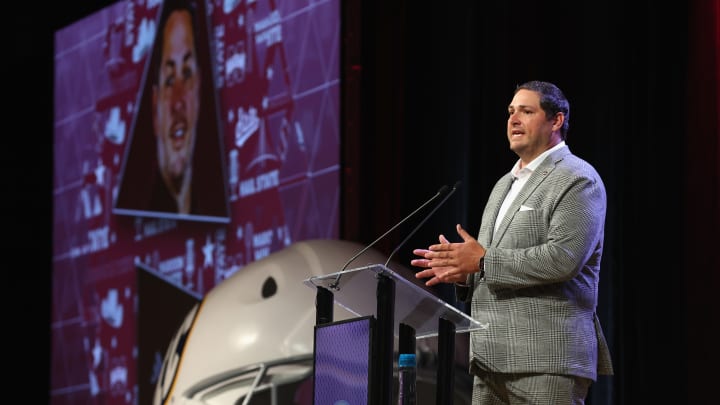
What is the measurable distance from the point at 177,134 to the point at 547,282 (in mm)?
3590

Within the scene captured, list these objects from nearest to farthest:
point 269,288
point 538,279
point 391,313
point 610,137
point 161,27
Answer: point 391,313
point 538,279
point 269,288
point 610,137
point 161,27

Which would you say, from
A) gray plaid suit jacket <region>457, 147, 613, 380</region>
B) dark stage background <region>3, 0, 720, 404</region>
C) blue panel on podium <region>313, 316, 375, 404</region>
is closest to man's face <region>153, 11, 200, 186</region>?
dark stage background <region>3, 0, 720, 404</region>

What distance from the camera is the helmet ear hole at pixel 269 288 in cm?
372

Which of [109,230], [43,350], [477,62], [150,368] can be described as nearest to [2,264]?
[43,350]

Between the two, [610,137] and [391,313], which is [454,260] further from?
[610,137]

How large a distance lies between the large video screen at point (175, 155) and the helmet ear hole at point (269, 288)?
3.78 feet

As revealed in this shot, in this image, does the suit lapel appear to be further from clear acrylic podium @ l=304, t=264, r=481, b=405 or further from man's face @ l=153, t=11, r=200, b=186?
man's face @ l=153, t=11, r=200, b=186

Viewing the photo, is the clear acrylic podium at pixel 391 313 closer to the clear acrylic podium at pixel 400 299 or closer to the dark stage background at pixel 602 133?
the clear acrylic podium at pixel 400 299

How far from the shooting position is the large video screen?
5113 mm

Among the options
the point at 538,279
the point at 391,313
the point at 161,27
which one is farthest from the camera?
the point at 161,27

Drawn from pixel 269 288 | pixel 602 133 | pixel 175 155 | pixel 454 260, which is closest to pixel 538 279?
pixel 454 260

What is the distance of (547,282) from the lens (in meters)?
2.48

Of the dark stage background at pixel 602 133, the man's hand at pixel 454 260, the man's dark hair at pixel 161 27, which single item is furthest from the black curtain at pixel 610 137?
the man's dark hair at pixel 161 27

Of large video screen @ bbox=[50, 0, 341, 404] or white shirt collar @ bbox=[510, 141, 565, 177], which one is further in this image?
large video screen @ bbox=[50, 0, 341, 404]
